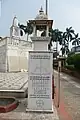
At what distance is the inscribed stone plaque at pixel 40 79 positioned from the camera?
24.9 ft

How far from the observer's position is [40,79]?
7582 mm

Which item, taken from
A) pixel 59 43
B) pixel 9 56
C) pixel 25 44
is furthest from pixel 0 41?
pixel 59 43

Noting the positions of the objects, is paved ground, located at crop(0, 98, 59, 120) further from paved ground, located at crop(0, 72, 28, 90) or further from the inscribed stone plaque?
paved ground, located at crop(0, 72, 28, 90)

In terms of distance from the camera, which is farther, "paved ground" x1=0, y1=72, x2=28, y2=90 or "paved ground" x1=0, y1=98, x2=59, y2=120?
"paved ground" x1=0, y1=72, x2=28, y2=90

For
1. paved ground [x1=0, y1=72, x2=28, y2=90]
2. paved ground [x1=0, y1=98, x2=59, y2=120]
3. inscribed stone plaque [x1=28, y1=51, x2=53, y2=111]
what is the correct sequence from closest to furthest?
1. paved ground [x1=0, y1=98, x2=59, y2=120]
2. inscribed stone plaque [x1=28, y1=51, x2=53, y2=111]
3. paved ground [x1=0, y1=72, x2=28, y2=90]

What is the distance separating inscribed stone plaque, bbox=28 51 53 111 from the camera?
758 centimetres

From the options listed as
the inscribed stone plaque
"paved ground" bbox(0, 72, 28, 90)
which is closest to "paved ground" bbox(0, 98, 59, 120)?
the inscribed stone plaque

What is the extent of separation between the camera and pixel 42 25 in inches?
342

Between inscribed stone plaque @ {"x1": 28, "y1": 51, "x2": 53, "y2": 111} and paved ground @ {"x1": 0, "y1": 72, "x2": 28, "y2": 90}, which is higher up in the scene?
inscribed stone plaque @ {"x1": 28, "y1": 51, "x2": 53, "y2": 111}

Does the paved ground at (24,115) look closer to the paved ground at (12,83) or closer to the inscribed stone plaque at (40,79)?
the inscribed stone plaque at (40,79)

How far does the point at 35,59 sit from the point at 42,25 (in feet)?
5.29

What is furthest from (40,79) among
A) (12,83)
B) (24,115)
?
(12,83)

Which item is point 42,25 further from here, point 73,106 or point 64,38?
point 64,38

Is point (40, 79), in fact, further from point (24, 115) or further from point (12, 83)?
point (12, 83)
